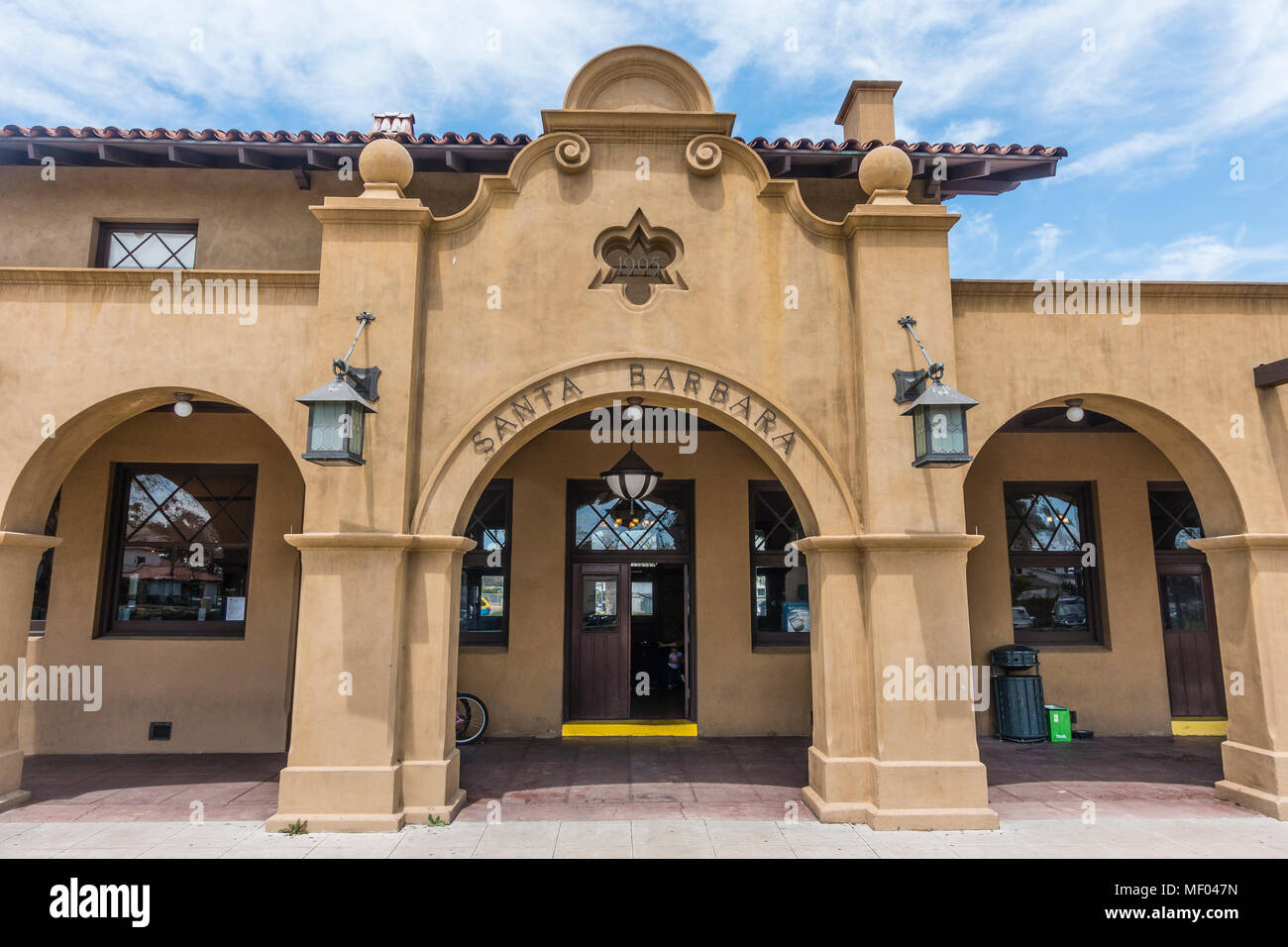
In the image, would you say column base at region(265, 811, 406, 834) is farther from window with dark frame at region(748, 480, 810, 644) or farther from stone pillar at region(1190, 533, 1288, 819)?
stone pillar at region(1190, 533, 1288, 819)

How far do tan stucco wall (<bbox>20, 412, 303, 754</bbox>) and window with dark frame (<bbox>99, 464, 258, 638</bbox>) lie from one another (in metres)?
0.22

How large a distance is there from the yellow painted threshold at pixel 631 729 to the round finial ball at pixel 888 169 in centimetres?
670

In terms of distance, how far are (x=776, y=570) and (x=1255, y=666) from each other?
16.7 ft

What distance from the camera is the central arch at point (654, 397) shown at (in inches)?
259

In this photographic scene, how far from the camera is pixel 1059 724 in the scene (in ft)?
30.4

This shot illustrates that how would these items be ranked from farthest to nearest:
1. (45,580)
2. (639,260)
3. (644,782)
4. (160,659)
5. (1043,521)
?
(1043,521) < (45,580) < (160,659) < (644,782) < (639,260)

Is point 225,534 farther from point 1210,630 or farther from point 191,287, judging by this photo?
point 1210,630

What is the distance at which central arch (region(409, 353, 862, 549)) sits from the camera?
21.6 ft

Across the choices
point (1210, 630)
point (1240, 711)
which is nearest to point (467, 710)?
point (1240, 711)

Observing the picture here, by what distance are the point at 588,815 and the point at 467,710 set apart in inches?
134

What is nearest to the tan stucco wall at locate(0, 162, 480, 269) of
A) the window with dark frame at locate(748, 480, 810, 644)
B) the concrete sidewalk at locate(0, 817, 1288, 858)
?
the window with dark frame at locate(748, 480, 810, 644)

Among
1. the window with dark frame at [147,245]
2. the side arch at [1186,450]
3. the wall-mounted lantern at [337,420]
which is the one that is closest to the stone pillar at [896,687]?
the side arch at [1186,450]

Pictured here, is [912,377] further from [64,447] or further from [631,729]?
[64,447]

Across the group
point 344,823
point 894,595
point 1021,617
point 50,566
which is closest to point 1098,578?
point 1021,617
